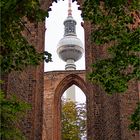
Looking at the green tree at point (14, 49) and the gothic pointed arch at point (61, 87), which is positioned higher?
the gothic pointed arch at point (61, 87)

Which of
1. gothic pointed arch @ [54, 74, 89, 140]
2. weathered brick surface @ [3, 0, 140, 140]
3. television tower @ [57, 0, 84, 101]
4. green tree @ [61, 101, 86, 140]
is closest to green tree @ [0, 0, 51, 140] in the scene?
weathered brick surface @ [3, 0, 140, 140]

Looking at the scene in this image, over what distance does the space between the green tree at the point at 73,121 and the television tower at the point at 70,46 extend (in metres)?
14.4

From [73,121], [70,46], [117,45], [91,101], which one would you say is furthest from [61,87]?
[70,46]

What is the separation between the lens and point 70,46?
42.1 meters

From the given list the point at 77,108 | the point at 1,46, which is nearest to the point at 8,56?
the point at 1,46

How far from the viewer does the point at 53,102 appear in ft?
64.7

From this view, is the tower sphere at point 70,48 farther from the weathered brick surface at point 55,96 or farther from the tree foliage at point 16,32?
the tree foliage at point 16,32

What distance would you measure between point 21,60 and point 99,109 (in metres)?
5.24

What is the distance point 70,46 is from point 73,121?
18.8 meters

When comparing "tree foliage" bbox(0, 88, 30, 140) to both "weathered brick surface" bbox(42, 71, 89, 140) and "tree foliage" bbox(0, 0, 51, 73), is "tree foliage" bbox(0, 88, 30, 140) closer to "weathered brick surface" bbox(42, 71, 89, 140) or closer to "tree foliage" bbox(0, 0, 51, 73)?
"tree foliage" bbox(0, 0, 51, 73)

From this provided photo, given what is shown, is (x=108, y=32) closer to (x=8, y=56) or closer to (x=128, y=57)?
(x=128, y=57)

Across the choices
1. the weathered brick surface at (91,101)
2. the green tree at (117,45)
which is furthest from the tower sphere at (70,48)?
the green tree at (117,45)

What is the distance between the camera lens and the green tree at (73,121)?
75.0 ft

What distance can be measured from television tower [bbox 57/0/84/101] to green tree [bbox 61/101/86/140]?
47.4 feet
